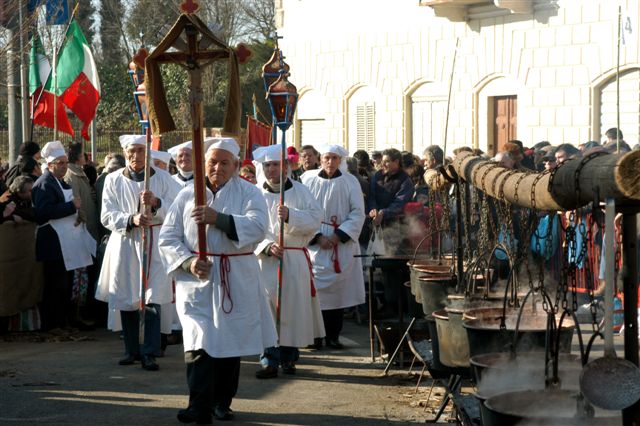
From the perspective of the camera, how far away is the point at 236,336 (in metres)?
8.02

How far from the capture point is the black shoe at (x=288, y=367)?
10.1 m

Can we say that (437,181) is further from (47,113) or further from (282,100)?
(47,113)

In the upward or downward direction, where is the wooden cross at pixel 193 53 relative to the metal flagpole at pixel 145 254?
upward

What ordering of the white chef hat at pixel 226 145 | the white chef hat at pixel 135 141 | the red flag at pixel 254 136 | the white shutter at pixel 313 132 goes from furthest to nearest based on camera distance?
the white shutter at pixel 313 132
the red flag at pixel 254 136
the white chef hat at pixel 135 141
the white chef hat at pixel 226 145

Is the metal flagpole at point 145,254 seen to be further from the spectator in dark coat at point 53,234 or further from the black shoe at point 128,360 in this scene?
the spectator in dark coat at point 53,234

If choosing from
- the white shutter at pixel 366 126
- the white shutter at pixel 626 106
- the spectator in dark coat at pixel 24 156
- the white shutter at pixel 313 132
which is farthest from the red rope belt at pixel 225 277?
the white shutter at pixel 313 132

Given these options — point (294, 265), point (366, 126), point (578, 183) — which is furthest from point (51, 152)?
point (366, 126)

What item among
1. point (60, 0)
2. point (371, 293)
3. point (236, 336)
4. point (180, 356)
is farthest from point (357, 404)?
point (60, 0)

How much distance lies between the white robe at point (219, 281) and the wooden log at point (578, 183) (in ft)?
8.13

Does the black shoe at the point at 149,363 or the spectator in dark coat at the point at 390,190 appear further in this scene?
the spectator in dark coat at the point at 390,190

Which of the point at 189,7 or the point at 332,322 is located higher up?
the point at 189,7

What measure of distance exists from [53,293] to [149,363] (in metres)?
2.69

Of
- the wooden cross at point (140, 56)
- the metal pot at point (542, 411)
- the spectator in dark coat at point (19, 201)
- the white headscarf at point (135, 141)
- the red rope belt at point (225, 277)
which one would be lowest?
the metal pot at point (542, 411)

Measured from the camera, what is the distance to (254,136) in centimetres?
Result: 1873
